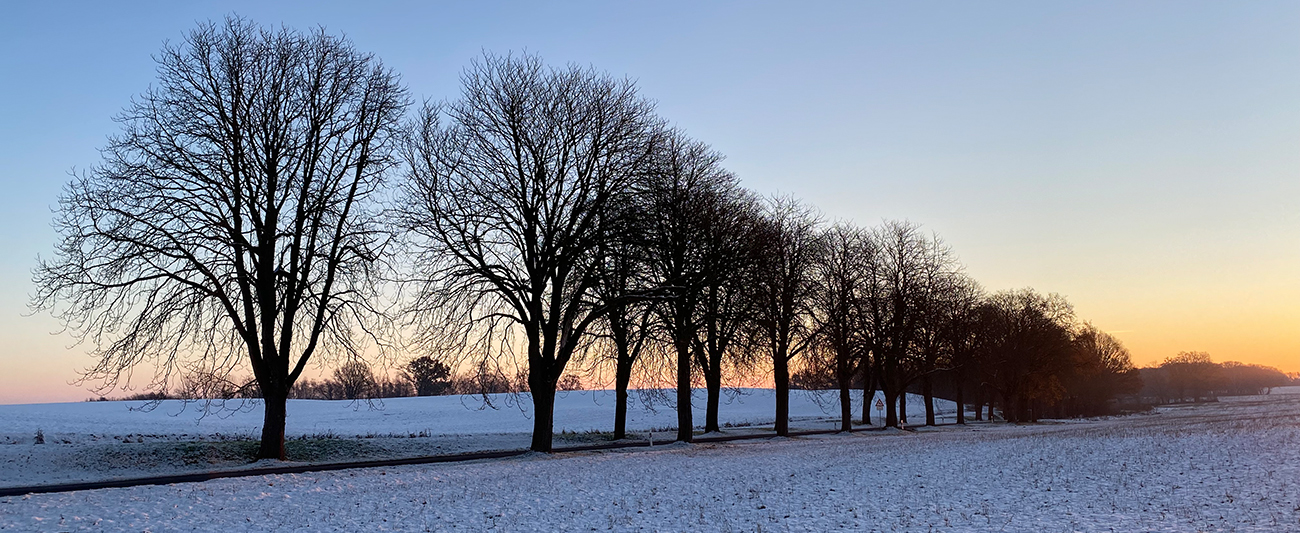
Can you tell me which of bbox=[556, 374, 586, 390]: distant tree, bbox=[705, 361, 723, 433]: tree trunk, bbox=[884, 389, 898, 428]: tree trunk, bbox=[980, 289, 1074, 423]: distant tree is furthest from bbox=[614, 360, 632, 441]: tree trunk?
bbox=[980, 289, 1074, 423]: distant tree

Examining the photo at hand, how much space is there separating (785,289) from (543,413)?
46.1 feet

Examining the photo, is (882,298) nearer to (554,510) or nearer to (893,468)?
(893,468)

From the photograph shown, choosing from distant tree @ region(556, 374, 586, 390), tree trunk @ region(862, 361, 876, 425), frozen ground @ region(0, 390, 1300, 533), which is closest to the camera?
frozen ground @ region(0, 390, 1300, 533)

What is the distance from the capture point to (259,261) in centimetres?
2714

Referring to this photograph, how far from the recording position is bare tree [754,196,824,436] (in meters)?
36.9

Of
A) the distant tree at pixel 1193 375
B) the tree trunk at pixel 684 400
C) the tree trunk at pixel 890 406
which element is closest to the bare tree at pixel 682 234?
the tree trunk at pixel 684 400

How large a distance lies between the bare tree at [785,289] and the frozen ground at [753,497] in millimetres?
12168

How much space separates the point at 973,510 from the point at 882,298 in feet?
117

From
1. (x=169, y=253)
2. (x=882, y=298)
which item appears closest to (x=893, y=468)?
(x=169, y=253)

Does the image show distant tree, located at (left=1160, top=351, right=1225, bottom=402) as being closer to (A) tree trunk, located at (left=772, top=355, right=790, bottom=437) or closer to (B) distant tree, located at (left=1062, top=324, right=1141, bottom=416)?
(B) distant tree, located at (left=1062, top=324, right=1141, bottom=416)

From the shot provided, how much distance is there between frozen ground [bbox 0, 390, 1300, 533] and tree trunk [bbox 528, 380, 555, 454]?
12.6ft

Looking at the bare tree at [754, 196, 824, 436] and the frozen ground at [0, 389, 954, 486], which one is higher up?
the bare tree at [754, 196, 824, 436]

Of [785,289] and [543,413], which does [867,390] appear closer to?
[785,289]

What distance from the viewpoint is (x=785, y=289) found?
39.1 metres
